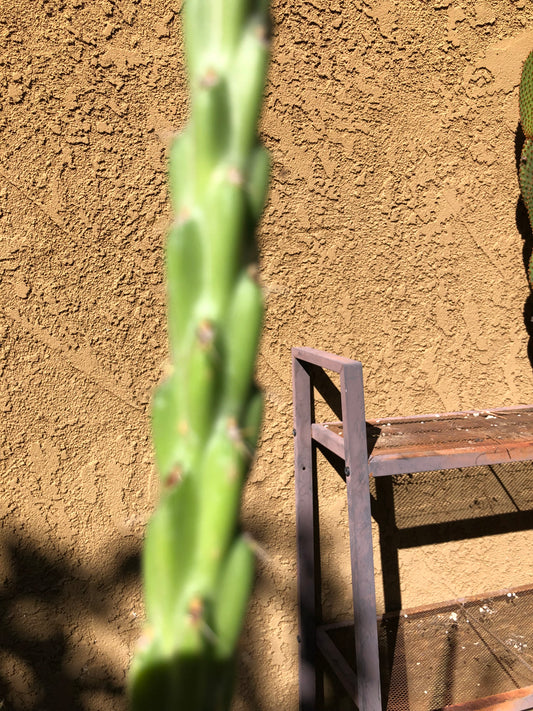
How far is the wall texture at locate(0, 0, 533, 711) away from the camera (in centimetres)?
139

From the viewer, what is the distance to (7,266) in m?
1.38

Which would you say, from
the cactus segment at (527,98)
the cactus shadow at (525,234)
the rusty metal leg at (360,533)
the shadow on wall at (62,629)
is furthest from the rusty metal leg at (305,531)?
the cactus segment at (527,98)

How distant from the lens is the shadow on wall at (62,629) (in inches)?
56.4

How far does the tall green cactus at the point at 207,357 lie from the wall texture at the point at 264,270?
110 centimetres

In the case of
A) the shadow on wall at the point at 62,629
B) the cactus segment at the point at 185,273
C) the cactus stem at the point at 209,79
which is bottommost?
the shadow on wall at the point at 62,629

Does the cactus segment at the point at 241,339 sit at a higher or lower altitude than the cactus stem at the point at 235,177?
lower

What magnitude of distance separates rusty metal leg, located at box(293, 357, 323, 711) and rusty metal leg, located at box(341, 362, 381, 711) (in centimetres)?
35

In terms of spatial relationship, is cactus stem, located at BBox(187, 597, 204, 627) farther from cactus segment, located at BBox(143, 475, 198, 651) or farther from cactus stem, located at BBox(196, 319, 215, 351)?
cactus stem, located at BBox(196, 319, 215, 351)

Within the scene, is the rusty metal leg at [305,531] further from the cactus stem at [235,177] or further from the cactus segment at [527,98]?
the cactus stem at [235,177]

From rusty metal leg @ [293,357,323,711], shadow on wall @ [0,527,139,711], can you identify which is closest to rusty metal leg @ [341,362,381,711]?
rusty metal leg @ [293,357,323,711]

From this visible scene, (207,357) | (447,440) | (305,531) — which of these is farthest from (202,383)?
(305,531)

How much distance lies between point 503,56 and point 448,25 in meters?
0.19

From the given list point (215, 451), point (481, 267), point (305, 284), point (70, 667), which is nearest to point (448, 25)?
point (481, 267)

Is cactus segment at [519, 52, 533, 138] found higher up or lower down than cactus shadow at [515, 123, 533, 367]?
higher up
